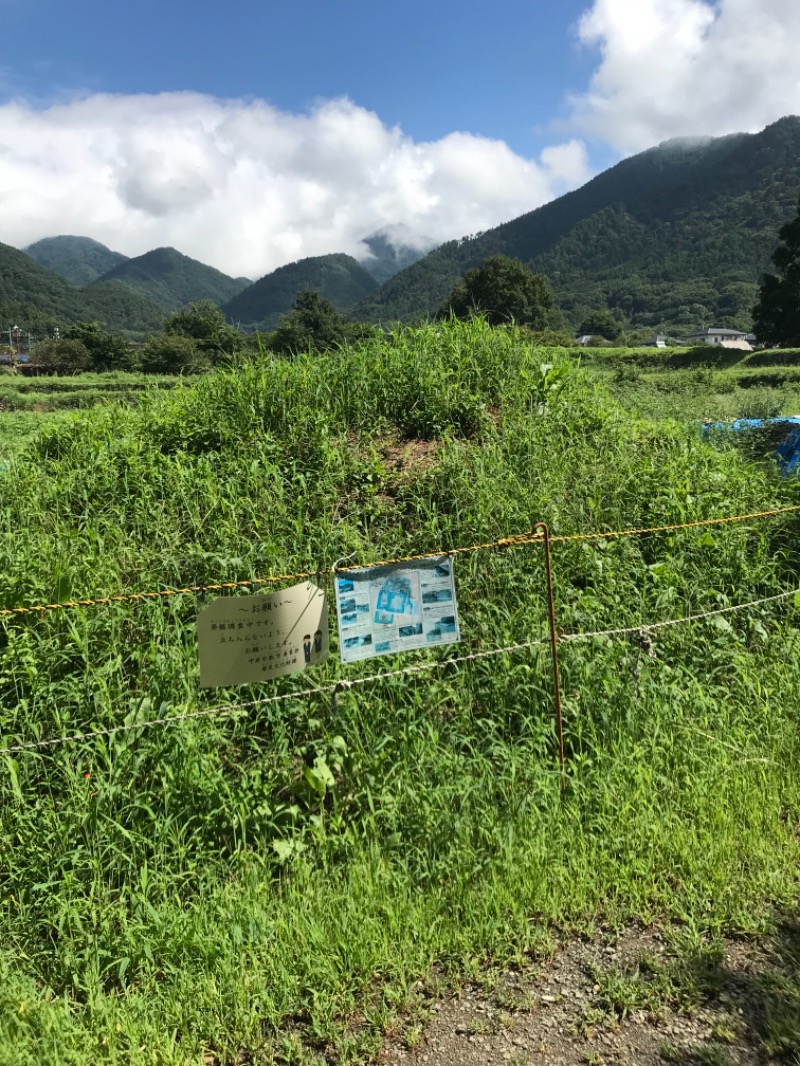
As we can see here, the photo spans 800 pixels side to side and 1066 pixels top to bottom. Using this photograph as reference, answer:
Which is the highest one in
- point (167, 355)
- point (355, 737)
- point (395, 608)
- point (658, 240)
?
point (658, 240)

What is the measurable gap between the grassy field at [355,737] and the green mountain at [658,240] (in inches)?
3181

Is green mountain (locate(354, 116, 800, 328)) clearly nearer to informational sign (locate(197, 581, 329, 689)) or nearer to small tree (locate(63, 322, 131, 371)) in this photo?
small tree (locate(63, 322, 131, 371))

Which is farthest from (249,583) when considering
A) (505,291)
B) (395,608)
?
(505,291)

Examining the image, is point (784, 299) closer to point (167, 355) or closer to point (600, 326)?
point (167, 355)

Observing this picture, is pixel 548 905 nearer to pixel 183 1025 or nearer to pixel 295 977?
pixel 295 977

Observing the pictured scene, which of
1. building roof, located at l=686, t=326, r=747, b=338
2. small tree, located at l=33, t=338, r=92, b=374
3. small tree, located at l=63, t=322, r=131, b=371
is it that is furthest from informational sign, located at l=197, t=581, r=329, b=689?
building roof, located at l=686, t=326, r=747, b=338

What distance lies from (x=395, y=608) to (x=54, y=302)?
14769 centimetres

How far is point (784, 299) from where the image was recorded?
112 ft

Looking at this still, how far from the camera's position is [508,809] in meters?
2.46

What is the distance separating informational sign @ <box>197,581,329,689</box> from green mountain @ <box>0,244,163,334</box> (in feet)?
379

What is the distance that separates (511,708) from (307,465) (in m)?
2.26

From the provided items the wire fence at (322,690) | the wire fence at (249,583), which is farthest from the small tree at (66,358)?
the wire fence at (322,690)

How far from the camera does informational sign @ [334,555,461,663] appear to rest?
2527 millimetres

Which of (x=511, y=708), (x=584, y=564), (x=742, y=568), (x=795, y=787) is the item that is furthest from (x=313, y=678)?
(x=742, y=568)
